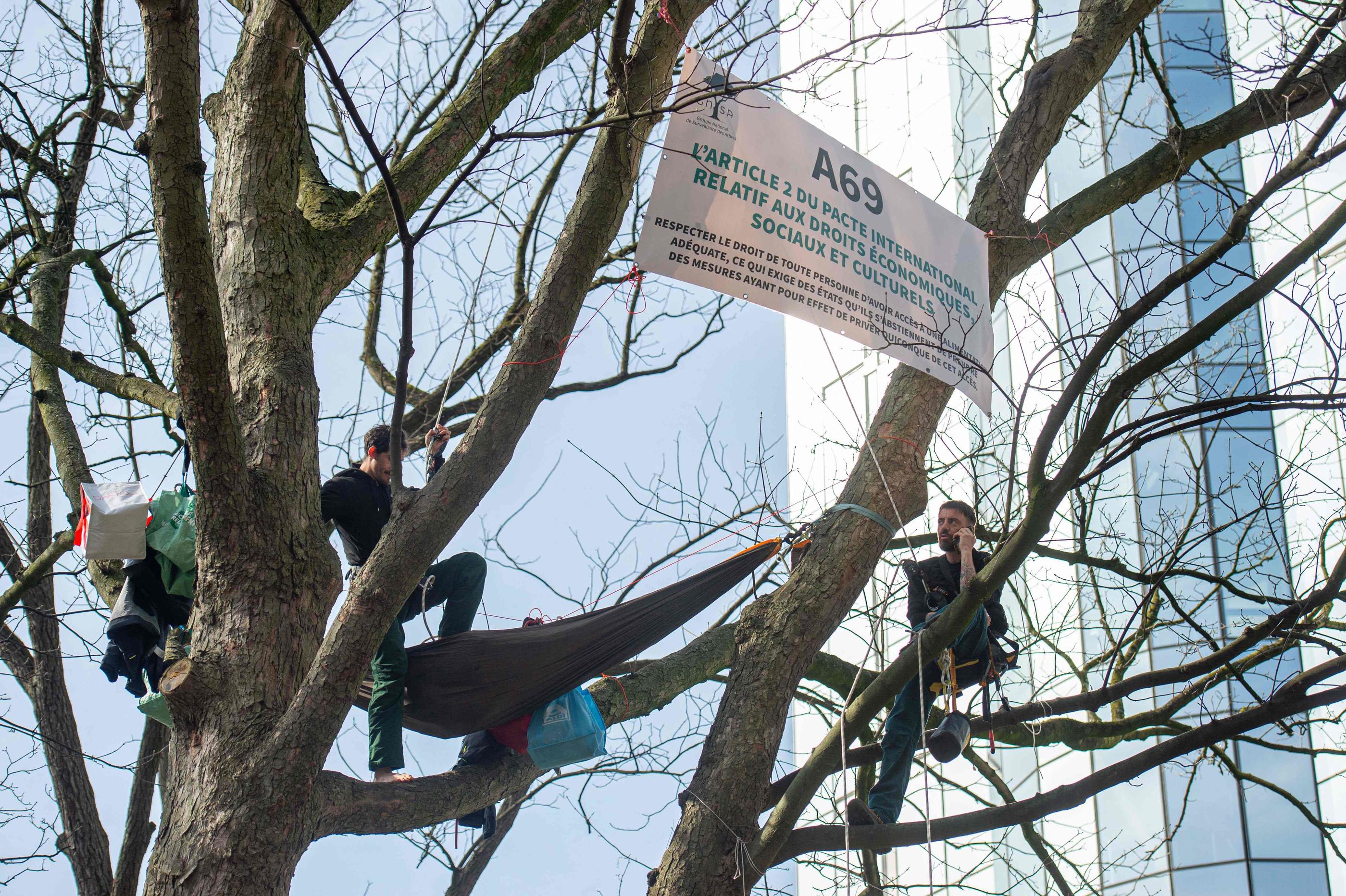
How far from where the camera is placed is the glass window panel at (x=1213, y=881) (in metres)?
11.1

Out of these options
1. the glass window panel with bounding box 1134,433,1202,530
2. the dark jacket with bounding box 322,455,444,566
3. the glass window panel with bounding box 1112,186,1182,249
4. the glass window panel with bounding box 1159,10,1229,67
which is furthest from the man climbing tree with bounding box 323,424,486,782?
the glass window panel with bounding box 1159,10,1229,67

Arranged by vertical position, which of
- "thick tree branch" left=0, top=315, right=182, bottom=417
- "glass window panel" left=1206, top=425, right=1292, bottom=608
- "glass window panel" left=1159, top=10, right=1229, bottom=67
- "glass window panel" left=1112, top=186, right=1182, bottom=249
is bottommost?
"thick tree branch" left=0, top=315, right=182, bottom=417

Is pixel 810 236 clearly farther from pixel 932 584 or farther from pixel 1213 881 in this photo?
pixel 1213 881

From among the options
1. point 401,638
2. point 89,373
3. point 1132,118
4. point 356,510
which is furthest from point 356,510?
point 1132,118

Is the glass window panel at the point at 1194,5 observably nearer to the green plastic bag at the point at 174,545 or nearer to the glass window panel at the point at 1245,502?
the glass window panel at the point at 1245,502

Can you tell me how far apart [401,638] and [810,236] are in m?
2.05

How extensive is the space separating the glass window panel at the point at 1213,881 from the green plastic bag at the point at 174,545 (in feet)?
33.6

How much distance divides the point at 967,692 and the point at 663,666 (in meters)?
6.42

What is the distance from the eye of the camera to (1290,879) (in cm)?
1085

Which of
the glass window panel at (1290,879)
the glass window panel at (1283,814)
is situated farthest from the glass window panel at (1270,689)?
the glass window panel at (1290,879)

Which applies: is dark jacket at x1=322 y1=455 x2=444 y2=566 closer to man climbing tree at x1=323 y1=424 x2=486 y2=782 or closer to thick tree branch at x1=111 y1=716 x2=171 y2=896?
man climbing tree at x1=323 y1=424 x2=486 y2=782

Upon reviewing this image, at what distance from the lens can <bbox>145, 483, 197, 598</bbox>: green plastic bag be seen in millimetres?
3957

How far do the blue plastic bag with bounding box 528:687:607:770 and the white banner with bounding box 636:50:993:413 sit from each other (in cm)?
157

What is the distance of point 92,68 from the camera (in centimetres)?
668
